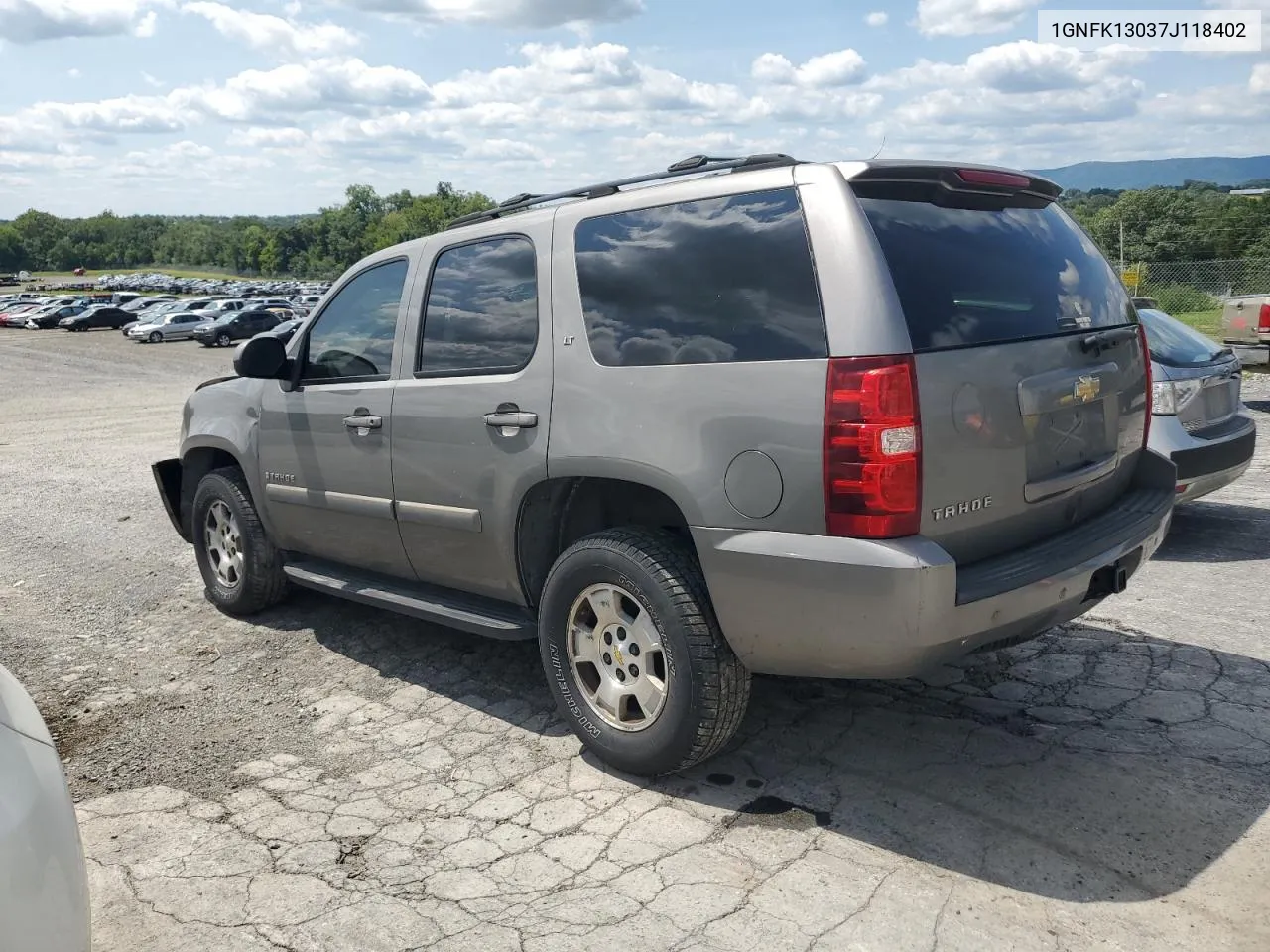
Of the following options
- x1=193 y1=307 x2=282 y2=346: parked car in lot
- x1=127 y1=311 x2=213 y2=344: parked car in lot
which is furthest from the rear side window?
x1=127 y1=311 x2=213 y2=344: parked car in lot

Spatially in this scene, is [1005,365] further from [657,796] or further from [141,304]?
[141,304]

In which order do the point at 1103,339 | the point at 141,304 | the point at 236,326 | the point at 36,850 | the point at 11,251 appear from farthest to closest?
the point at 11,251 < the point at 141,304 < the point at 236,326 < the point at 1103,339 < the point at 36,850

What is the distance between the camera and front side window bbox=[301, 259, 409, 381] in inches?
183

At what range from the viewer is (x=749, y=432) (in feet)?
10.4

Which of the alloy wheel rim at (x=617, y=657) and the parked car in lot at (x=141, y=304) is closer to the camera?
the alloy wheel rim at (x=617, y=657)


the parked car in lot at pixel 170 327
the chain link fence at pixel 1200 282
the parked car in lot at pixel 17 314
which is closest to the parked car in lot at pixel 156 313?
the parked car in lot at pixel 170 327

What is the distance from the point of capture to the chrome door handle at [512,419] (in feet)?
12.6

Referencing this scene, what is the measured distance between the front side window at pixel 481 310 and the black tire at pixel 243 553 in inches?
67.3

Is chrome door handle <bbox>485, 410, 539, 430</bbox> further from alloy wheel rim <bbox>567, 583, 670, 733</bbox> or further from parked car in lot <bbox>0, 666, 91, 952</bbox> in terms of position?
parked car in lot <bbox>0, 666, 91, 952</bbox>

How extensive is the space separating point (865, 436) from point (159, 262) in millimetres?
217738

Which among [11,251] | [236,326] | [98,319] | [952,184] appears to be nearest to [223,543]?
[952,184]

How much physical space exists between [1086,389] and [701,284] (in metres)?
1.34

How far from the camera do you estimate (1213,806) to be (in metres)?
3.30

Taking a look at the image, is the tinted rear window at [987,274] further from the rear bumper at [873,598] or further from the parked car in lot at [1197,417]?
the parked car in lot at [1197,417]
